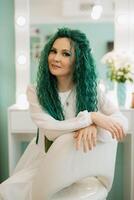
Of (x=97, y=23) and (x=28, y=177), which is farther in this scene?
(x=97, y=23)

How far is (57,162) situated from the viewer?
100 cm

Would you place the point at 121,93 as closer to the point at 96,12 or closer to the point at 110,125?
the point at 96,12

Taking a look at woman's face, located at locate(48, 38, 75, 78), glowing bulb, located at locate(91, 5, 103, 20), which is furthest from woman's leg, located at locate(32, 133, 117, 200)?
glowing bulb, located at locate(91, 5, 103, 20)

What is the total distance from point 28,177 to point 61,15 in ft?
4.40

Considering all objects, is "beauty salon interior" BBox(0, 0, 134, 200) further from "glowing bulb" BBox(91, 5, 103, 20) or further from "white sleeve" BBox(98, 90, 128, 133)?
"white sleeve" BBox(98, 90, 128, 133)

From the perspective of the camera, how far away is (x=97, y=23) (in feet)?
7.11

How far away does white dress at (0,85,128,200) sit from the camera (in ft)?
3.30

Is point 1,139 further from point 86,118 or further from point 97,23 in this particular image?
point 86,118

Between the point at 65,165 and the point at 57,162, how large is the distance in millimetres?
30

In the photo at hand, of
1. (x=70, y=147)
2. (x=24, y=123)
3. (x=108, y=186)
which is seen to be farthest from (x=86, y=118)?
(x=24, y=123)

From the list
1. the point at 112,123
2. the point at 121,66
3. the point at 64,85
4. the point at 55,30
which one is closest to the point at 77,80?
the point at 64,85

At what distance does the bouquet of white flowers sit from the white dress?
2.55 ft

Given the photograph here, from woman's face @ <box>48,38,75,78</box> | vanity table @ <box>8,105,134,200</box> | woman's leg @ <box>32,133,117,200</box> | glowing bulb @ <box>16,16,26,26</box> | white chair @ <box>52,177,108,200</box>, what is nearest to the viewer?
woman's leg @ <box>32,133,117,200</box>

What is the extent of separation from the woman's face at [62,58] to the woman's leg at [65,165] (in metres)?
0.34
